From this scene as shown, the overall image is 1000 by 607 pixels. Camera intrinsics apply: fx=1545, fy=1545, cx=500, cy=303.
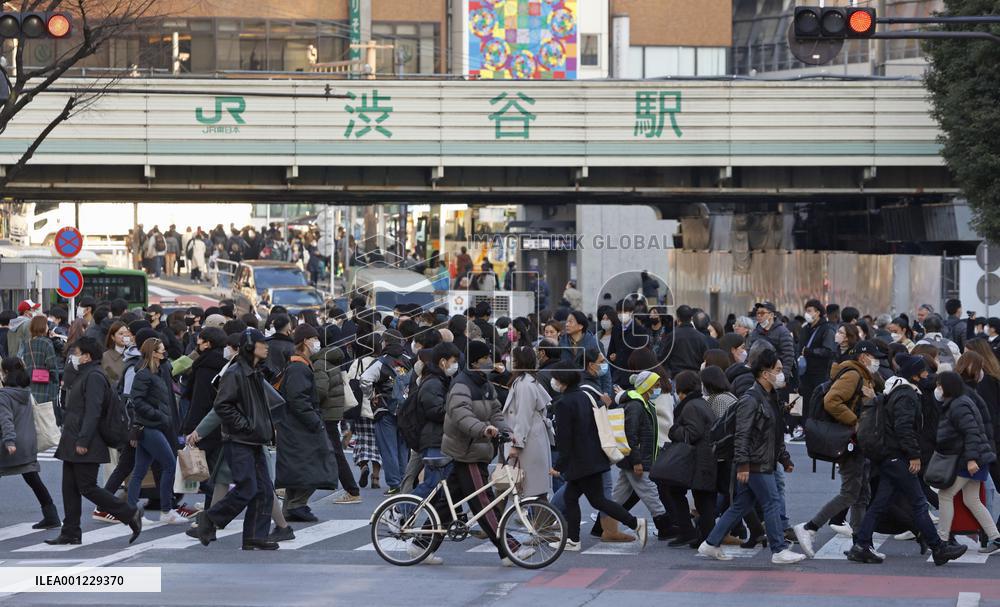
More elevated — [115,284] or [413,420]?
[115,284]

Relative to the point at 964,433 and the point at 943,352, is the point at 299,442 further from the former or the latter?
the point at 943,352

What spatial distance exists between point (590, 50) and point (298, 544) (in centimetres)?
5999

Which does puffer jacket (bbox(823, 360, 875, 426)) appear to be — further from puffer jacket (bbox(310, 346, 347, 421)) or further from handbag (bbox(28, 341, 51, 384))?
handbag (bbox(28, 341, 51, 384))

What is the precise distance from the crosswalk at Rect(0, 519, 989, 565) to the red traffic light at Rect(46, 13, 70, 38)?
4677mm

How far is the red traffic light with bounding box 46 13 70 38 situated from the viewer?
578 inches

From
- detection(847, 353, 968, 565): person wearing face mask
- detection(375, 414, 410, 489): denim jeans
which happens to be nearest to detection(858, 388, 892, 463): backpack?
detection(847, 353, 968, 565): person wearing face mask

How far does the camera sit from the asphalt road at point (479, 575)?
1027 cm

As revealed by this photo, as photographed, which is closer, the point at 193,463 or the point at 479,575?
the point at 479,575

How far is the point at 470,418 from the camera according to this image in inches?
451

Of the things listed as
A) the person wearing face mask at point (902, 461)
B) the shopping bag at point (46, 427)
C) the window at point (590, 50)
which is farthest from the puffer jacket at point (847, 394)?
the window at point (590, 50)

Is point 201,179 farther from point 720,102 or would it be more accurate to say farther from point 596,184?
point 720,102

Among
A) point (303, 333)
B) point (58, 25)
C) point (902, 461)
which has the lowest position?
point (902, 461)

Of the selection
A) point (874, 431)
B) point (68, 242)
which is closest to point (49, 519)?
point (874, 431)

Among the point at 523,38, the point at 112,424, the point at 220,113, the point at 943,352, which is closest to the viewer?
the point at 112,424
